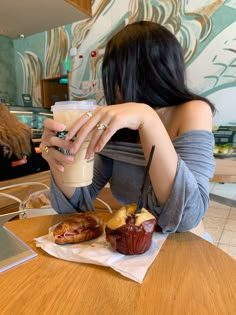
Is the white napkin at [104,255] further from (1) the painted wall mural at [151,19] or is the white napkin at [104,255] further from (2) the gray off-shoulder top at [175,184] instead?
(1) the painted wall mural at [151,19]

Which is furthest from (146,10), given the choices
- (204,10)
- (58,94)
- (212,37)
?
(58,94)

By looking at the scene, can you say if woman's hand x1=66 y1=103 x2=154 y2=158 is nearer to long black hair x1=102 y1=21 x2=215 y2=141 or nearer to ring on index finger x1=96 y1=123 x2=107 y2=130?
ring on index finger x1=96 y1=123 x2=107 y2=130

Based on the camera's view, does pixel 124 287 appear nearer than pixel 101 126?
Yes

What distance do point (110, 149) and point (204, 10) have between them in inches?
145

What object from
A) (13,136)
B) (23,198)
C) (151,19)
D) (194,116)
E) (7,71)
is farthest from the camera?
(7,71)

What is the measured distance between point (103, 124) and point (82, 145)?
68mm

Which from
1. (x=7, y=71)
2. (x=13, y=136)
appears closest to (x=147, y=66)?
(x=13, y=136)

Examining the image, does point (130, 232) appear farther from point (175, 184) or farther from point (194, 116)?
point (194, 116)

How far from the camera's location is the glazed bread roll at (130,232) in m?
0.52

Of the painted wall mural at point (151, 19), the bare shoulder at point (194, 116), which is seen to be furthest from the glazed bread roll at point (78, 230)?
the painted wall mural at point (151, 19)

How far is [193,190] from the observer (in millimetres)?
605

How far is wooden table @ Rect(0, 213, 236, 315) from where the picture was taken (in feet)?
1.31

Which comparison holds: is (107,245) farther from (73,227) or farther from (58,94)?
(58,94)

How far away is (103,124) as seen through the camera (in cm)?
55
